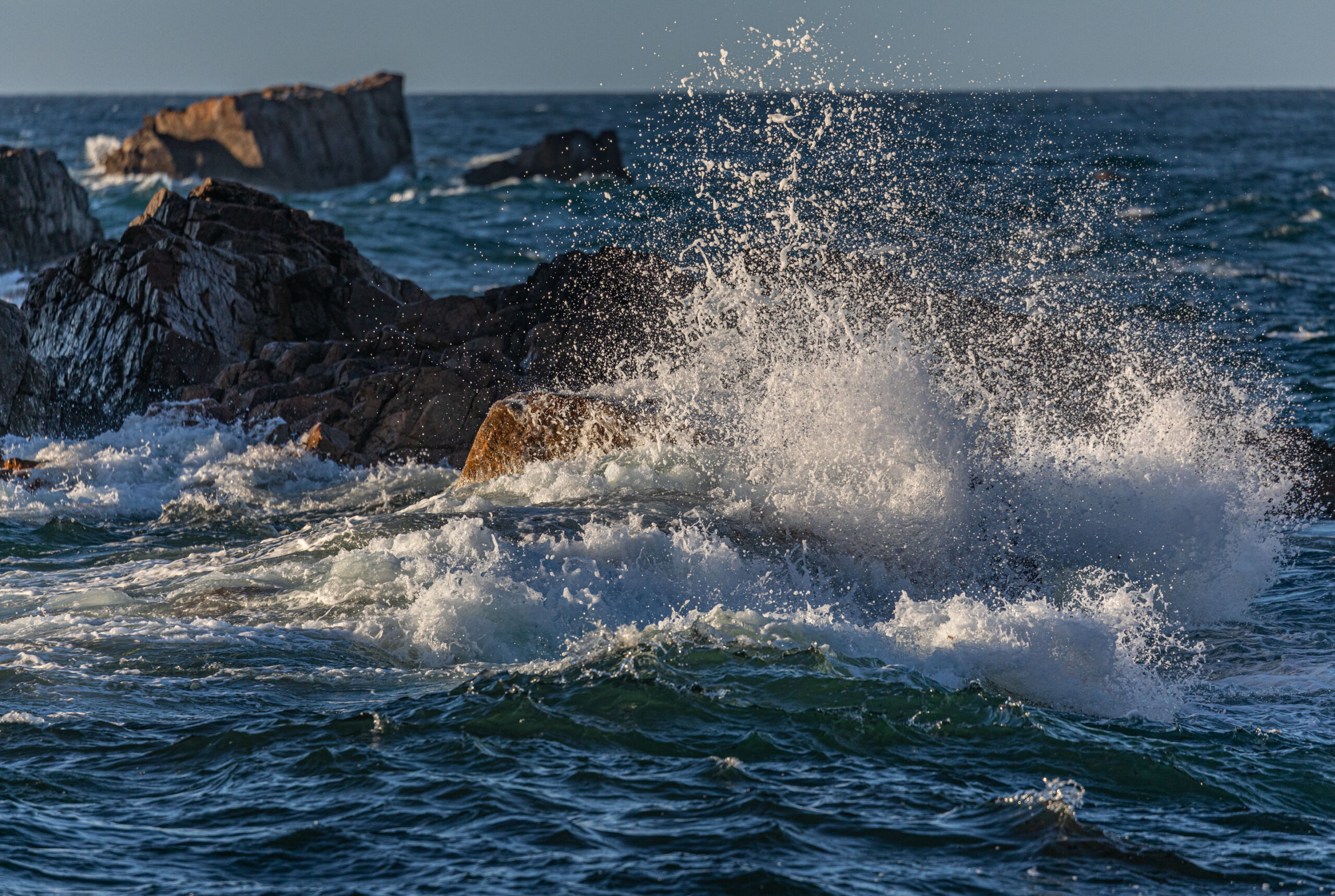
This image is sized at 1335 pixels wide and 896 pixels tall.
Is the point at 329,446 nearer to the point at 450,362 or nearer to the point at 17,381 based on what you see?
the point at 450,362

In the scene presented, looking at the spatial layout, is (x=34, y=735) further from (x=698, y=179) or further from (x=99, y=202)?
(x=99, y=202)

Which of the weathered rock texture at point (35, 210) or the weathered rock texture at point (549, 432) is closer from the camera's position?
the weathered rock texture at point (549, 432)

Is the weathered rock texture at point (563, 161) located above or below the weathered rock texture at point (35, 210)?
above

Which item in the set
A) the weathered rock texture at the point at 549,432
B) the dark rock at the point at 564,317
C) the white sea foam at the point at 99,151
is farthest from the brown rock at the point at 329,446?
the white sea foam at the point at 99,151

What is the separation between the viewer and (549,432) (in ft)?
33.7

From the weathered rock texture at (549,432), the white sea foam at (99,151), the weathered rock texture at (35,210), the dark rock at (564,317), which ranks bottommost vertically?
the weathered rock texture at (549,432)

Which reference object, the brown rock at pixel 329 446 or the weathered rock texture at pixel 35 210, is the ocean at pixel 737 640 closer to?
the brown rock at pixel 329 446

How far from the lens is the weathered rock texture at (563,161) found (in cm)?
4391

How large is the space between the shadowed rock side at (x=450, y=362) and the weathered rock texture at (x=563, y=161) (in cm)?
2848

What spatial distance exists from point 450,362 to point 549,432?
11.5 ft

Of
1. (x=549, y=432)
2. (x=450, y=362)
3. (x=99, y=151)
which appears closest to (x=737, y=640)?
(x=549, y=432)

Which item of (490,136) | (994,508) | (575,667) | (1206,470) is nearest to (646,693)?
(575,667)

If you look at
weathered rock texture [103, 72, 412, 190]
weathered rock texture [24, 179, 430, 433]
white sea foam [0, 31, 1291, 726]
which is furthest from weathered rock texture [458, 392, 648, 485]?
weathered rock texture [103, 72, 412, 190]

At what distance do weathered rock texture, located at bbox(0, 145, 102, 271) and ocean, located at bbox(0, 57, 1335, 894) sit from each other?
1180cm
